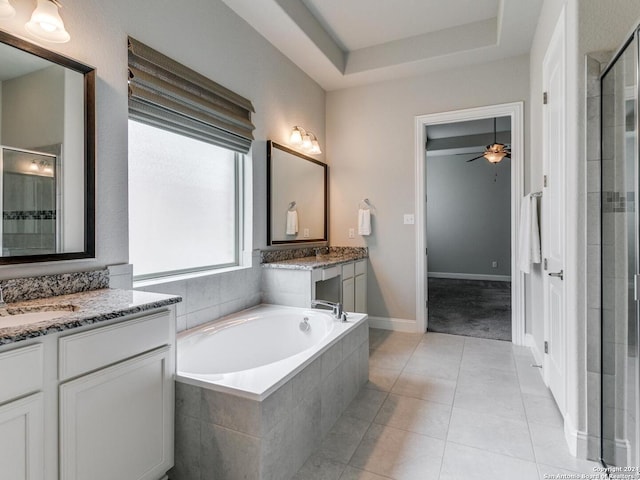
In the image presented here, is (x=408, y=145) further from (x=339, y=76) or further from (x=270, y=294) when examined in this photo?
(x=270, y=294)

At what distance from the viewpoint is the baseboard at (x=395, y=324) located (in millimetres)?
3770

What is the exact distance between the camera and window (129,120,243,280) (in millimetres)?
2109

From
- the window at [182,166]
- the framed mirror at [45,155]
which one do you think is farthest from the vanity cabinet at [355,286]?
the framed mirror at [45,155]

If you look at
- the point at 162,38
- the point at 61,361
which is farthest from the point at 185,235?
the point at 61,361

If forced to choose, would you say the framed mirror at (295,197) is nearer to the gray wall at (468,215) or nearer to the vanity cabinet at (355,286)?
the vanity cabinet at (355,286)

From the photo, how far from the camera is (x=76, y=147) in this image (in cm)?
165

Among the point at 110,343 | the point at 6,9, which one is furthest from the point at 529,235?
the point at 6,9

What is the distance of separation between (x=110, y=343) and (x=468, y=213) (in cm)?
730

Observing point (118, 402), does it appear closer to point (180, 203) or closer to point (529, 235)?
point (180, 203)

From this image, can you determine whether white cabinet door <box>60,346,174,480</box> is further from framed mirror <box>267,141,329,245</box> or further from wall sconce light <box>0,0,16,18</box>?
framed mirror <box>267,141,329,245</box>

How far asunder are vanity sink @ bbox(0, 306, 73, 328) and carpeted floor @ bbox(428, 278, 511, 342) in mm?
3376

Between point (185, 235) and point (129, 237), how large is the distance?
46cm

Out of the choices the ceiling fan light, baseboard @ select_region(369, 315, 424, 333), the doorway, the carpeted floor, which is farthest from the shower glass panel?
the doorway

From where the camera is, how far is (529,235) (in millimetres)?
2801
